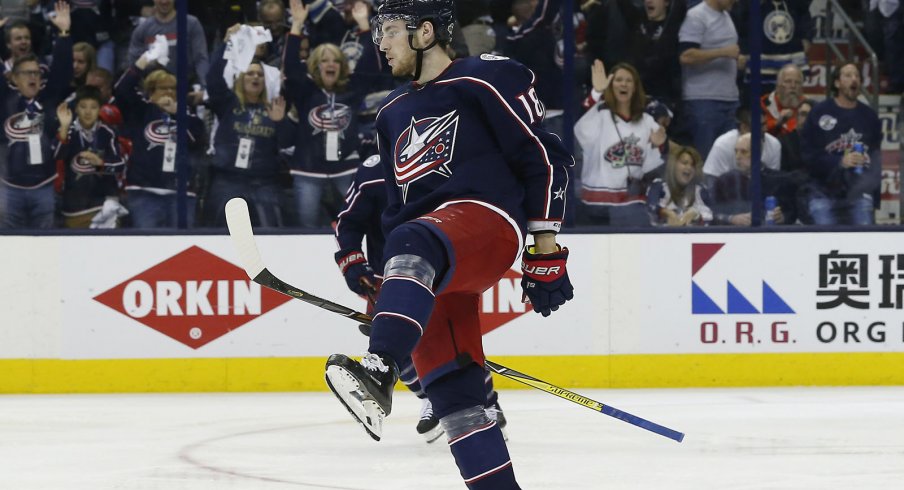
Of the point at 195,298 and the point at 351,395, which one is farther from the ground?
the point at 351,395

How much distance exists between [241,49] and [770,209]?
2591 millimetres

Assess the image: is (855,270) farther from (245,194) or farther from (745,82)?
(245,194)

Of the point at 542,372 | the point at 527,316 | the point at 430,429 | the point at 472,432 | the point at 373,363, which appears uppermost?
the point at 373,363

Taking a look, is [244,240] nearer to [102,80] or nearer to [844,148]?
[102,80]

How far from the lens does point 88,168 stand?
6.76m

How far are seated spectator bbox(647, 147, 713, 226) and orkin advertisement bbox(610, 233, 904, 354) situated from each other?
0.20 meters

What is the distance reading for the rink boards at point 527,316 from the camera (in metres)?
6.36

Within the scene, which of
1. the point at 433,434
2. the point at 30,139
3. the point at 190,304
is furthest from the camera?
the point at 30,139

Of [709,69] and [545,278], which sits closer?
[545,278]

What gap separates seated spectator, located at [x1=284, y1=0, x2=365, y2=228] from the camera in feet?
22.1

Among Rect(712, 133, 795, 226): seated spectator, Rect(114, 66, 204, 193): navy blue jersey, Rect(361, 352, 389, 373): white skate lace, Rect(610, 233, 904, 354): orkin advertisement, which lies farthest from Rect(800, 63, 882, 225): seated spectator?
Rect(361, 352, 389, 373): white skate lace

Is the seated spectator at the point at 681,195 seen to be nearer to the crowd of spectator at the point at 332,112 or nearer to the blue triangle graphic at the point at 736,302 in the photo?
the crowd of spectator at the point at 332,112

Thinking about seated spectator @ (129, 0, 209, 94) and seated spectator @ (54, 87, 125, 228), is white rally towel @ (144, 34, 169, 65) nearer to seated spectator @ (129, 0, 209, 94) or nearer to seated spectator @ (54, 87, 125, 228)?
seated spectator @ (129, 0, 209, 94)

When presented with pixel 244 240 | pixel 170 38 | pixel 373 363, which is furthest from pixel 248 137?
pixel 373 363
